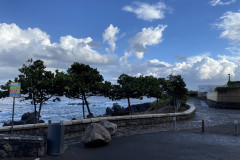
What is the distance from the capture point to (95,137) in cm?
977

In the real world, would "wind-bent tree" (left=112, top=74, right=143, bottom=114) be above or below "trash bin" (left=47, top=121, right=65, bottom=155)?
above

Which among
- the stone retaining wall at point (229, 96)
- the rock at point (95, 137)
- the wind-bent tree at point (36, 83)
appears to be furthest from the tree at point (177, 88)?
the rock at point (95, 137)

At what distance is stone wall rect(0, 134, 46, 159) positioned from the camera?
26.1 ft

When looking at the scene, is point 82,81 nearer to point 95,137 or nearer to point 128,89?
point 128,89

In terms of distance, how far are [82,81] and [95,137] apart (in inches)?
366

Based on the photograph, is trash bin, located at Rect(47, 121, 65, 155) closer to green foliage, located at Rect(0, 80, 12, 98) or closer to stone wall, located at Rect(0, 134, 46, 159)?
stone wall, located at Rect(0, 134, 46, 159)

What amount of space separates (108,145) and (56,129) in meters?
2.88

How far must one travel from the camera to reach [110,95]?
70.4 feet

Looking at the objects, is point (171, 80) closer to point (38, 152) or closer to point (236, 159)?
point (236, 159)

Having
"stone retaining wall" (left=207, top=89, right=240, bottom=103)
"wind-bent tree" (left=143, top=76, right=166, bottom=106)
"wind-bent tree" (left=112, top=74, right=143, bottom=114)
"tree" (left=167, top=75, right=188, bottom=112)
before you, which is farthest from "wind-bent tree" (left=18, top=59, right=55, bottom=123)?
"stone retaining wall" (left=207, top=89, right=240, bottom=103)

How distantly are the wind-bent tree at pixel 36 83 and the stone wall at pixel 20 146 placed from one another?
26.7 ft

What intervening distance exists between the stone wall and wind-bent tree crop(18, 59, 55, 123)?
26.7ft

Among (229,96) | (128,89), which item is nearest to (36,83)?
(128,89)

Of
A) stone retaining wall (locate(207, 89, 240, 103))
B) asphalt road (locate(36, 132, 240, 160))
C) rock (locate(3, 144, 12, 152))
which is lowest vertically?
asphalt road (locate(36, 132, 240, 160))
